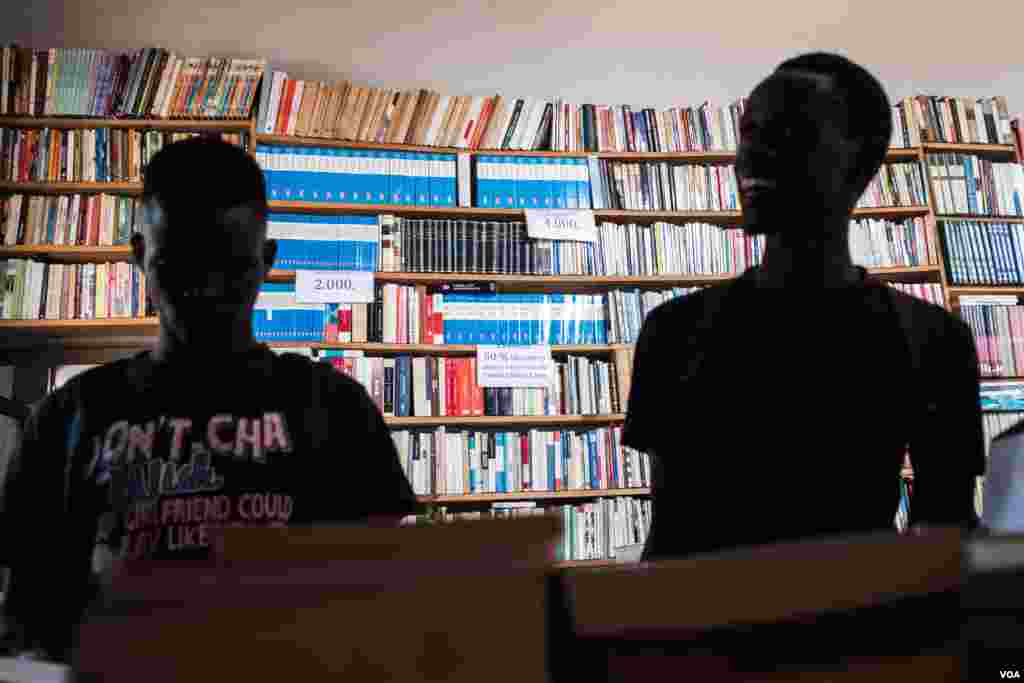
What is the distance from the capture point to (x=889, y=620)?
39 cm

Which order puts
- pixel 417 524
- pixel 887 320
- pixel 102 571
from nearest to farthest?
pixel 102 571 → pixel 417 524 → pixel 887 320

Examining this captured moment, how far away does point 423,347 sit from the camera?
116 inches

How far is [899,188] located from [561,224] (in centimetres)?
153

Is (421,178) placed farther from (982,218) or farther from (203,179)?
(982,218)

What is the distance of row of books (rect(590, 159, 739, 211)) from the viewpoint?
3246mm

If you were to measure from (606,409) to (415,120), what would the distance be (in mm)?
1470

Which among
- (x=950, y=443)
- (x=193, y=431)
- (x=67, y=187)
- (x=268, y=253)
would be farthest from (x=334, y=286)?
(x=950, y=443)

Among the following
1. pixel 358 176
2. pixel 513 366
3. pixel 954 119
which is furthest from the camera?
pixel 954 119

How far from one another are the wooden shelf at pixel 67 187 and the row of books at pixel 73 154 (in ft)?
0.07

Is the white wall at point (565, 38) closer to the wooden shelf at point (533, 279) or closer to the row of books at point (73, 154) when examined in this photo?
the row of books at point (73, 154)

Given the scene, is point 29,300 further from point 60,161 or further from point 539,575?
point 539,575

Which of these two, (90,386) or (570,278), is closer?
(90,386)

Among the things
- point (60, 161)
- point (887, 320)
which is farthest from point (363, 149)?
point (887, 320)

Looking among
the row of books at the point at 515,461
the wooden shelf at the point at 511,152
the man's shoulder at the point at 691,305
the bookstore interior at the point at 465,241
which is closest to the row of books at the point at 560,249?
the bookstore interior at the point at 465,241
